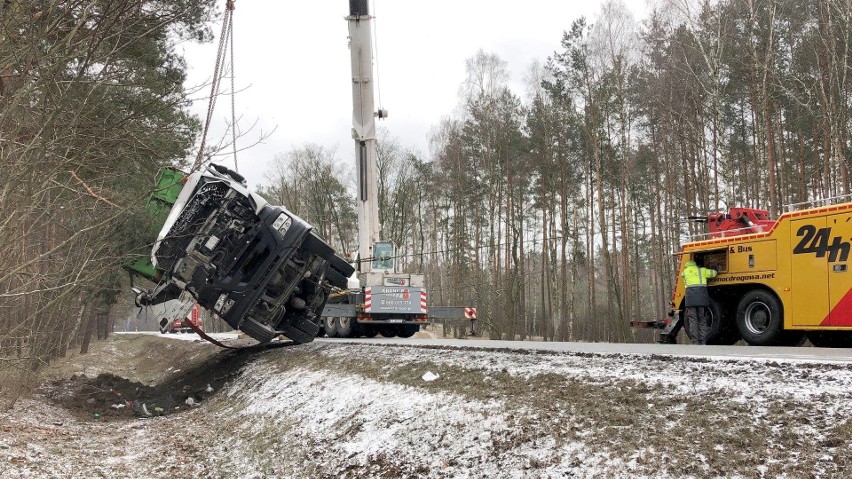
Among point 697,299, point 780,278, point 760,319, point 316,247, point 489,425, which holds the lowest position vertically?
point 489,425

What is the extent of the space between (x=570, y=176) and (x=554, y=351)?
23.9 metres

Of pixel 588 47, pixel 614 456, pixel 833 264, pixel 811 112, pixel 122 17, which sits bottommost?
pixel 614 456

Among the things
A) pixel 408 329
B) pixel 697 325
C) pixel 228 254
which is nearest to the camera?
pixel 697 325

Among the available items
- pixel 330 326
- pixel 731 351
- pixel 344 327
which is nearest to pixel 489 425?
pixel 731 351

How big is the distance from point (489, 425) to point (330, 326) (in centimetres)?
1412

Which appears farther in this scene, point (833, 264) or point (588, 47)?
point (588, 47)

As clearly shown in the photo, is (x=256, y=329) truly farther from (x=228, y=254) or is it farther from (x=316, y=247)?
(x=316, y=247)

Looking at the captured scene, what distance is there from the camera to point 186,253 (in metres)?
11.1

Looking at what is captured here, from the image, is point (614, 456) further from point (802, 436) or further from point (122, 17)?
point (122, 17)

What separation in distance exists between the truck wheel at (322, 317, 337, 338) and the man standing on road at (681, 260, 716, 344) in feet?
35.4

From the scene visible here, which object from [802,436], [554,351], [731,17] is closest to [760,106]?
[731,17]

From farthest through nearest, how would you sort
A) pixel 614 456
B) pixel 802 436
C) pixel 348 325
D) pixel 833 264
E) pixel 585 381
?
pixel 348 325, pixel 833 264, pixel 585 381, pixel 614 456, pixel 802 436

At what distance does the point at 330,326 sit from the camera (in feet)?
63.4

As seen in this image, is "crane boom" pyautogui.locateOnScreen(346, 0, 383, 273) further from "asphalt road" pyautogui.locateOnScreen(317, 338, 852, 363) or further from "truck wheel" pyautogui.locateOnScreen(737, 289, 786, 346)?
"truck wheel" pyautogui.locateOnScreen(737, 289, 786, 346)
